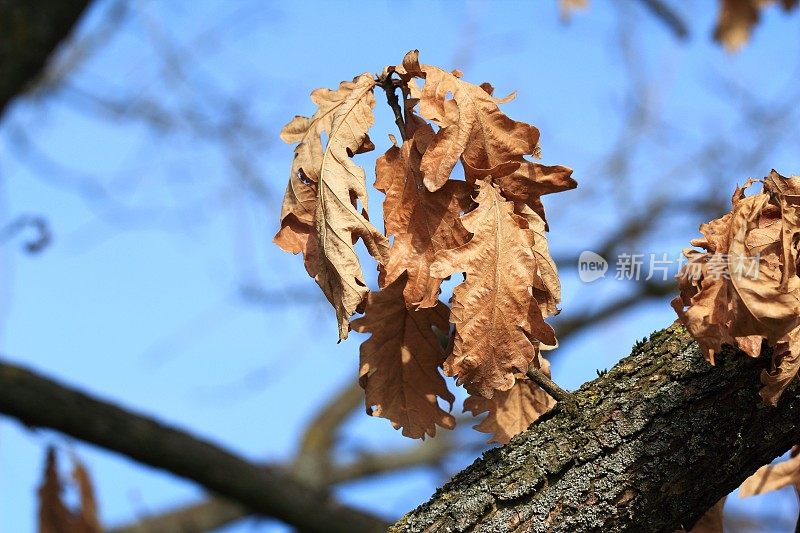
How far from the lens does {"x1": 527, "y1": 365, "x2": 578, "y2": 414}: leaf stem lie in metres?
1.18

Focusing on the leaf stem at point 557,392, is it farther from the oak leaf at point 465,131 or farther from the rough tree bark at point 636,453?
the oak leaf at point 465,131

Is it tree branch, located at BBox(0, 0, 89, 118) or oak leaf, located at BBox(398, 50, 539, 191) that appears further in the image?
tree branch, located at BBox(0, 0, 89, 118)

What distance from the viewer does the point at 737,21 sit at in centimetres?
293

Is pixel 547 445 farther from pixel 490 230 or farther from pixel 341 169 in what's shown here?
pixel 341 169

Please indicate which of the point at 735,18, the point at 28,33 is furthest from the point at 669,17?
the point at 28,33

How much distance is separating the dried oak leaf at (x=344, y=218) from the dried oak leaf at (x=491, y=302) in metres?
0.10

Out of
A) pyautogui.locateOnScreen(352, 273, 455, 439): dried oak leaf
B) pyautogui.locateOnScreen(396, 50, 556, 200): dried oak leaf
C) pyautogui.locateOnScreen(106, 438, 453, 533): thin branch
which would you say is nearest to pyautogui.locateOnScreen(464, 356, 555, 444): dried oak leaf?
pyautogui.locateOnScreen(352, 273, 455, 439): dried oak leaf

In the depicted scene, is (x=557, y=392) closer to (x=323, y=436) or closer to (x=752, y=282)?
(x=752, y=282)

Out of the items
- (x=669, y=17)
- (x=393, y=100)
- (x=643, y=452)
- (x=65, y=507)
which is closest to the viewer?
(x=643, y=452)

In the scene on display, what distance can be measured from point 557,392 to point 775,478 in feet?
1.55

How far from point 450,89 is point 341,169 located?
0.18 metres

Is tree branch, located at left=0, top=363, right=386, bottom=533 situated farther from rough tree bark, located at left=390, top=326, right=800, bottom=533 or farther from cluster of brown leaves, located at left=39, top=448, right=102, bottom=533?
rough tree bark, located at left=390, top=326, right=800, bottom=533

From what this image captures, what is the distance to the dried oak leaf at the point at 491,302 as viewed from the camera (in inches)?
43.1

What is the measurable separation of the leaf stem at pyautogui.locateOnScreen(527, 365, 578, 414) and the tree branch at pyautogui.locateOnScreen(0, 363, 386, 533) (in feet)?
5.84
